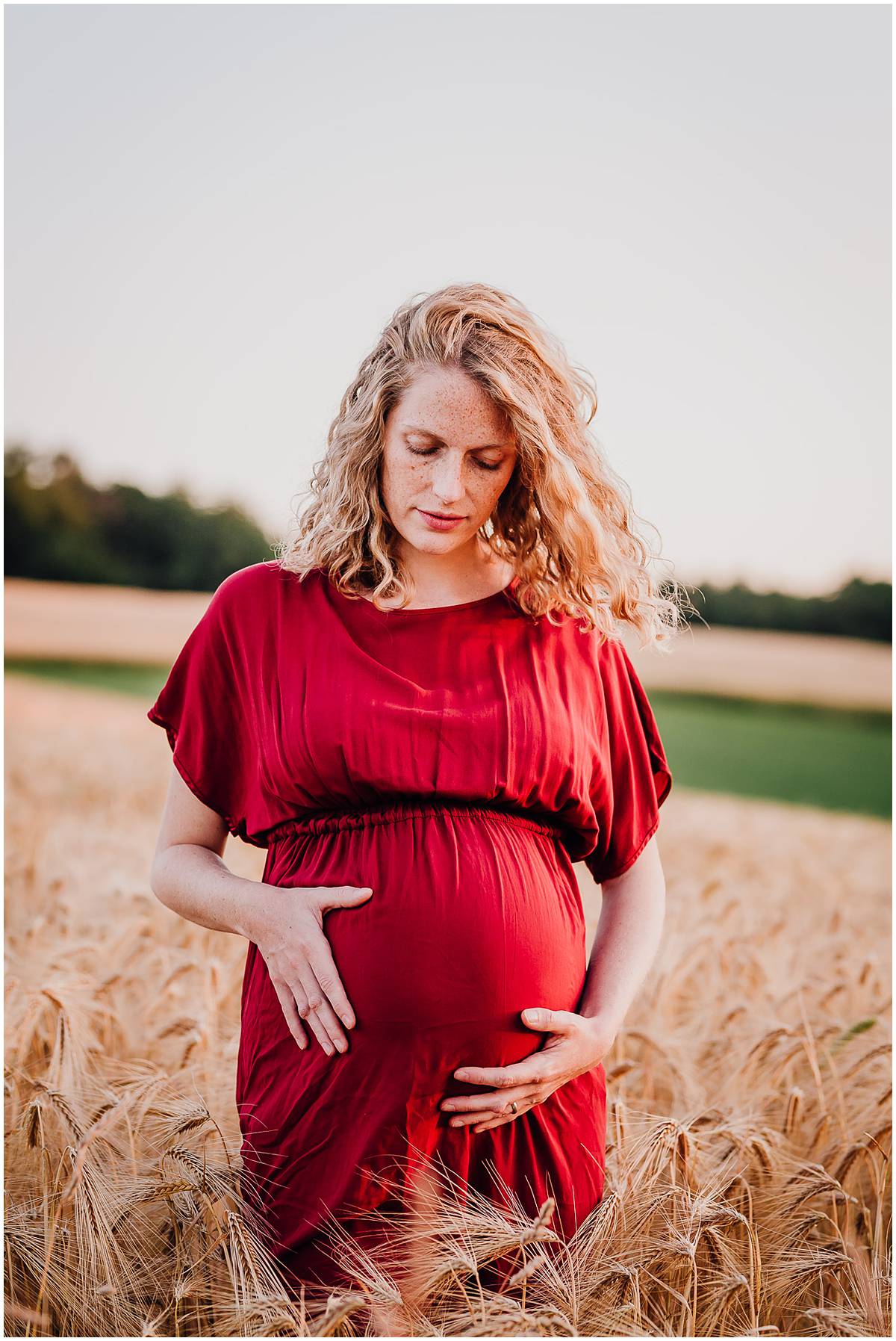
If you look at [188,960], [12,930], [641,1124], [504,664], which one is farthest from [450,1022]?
[12,930]

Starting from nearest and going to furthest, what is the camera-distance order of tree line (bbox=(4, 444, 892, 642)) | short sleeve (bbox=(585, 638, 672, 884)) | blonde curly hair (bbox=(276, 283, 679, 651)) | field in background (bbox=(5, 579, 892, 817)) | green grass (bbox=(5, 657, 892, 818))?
1. blonde curly hair (bbox=(276, 283, 679, 651))
2. short sleeve (bbox=(585, 638, 672, 884))
3. green grass (bbox=(5, 657, 892, 818))
4. field in background (bbox=(5, 579, 892, 817))
5. tree line (bbox=(4, 444, 892, 642))

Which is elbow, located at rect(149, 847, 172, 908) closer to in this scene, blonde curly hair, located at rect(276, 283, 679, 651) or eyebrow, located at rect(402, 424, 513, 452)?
blonde curly hair, located at rect(276, 283, 679, 651)

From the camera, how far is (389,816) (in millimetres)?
1875

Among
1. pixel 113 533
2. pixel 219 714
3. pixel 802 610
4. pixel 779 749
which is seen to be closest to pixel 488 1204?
pixel 219 714

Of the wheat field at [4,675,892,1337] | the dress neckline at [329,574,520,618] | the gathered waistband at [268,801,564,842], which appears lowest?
the wheat field at [4,675,892,1337]

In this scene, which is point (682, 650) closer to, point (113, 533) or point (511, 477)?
point (113, 533)

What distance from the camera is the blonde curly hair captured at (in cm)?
194

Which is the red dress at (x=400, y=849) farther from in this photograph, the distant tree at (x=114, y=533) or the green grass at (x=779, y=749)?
the distant tree at (x=114, y=533)

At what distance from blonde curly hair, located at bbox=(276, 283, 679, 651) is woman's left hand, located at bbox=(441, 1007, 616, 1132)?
746mm

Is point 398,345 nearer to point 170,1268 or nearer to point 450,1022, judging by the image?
point 450,1022

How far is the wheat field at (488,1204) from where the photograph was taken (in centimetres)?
179

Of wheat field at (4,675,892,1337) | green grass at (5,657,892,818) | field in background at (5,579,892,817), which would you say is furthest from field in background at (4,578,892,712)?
wheat field at (4,675,892,1337)

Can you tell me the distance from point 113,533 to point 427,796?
18.4 metres

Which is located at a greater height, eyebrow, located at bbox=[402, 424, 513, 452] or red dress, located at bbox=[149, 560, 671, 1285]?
eyebrow, located at bbox=[402, 424, 513, 452]
